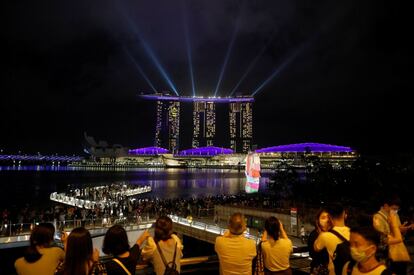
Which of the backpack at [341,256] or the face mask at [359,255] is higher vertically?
the face mask at [359,255]

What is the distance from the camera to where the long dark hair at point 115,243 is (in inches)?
109

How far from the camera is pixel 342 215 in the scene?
360 centimetres

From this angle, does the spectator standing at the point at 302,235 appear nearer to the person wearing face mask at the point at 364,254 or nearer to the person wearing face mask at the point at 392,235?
the person wearing face mask at the point at 392,235

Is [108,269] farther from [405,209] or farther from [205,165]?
[205,165]

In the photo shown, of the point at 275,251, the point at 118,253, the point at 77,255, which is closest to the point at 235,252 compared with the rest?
the point at 275,251

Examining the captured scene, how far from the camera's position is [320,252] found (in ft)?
11.8

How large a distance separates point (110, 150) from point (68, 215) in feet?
576

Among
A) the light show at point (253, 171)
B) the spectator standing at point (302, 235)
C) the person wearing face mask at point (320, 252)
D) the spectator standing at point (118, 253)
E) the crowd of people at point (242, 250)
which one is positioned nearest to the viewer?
the crowd of people at point (242, 250)

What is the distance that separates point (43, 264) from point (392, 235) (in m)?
3.58

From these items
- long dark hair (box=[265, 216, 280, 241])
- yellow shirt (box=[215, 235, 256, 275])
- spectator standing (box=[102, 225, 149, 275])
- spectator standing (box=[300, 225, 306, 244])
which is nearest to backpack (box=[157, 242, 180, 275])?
spectator standing (box=[102, 225, 149, 275])

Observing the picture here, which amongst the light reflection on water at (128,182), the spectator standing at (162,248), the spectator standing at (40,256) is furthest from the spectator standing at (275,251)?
the light reflection on water at (128,182)

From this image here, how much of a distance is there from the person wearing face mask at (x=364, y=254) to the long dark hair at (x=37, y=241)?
243 cm

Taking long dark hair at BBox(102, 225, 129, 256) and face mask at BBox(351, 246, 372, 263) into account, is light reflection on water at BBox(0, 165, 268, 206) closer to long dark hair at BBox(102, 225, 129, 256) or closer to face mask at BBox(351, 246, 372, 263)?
long dark hair at BBox(102, 225, 129, 256)

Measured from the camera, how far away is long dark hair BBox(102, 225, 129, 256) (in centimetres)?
277
